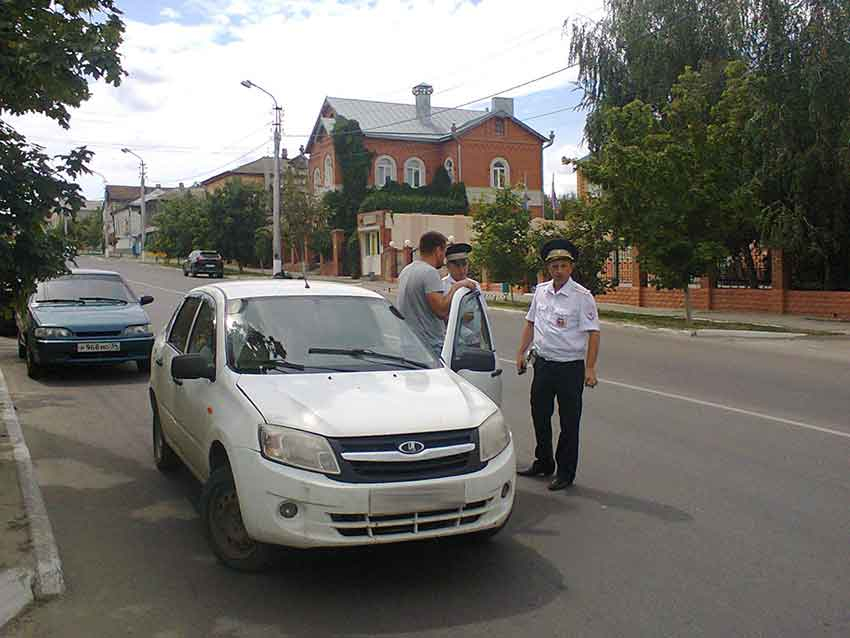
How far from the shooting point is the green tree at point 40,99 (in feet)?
21.1

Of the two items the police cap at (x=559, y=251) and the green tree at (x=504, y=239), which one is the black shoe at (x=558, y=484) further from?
the green tree at (x=504, y=239)

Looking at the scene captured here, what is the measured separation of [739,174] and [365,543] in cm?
2089

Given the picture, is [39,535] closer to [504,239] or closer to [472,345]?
[472,345]

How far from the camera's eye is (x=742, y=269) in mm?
26609

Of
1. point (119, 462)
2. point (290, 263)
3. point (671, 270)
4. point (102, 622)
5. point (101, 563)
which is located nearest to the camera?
point (102, 622)

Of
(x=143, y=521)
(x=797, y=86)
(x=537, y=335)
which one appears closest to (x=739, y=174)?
(x=797, y=86)

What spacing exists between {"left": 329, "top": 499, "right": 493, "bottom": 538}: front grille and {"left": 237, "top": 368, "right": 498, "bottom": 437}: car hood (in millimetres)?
417

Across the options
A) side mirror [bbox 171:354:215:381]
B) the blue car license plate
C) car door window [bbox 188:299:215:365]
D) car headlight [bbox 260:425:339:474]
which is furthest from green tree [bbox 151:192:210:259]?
car headlight [bbox 260:425:339:474]

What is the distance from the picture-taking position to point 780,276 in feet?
80.9

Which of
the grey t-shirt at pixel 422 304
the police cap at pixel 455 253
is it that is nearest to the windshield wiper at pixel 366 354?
the grey t-shirt at pixel 422 304

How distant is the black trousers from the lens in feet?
22.2

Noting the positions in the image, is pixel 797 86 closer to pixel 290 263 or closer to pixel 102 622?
pixel 102 622

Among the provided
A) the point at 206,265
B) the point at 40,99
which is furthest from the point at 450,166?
the point at 40,99

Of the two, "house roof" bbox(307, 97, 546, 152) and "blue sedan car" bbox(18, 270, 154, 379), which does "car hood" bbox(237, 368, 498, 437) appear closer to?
"blue sedan car" bbox(18, 270, 154, 379)
